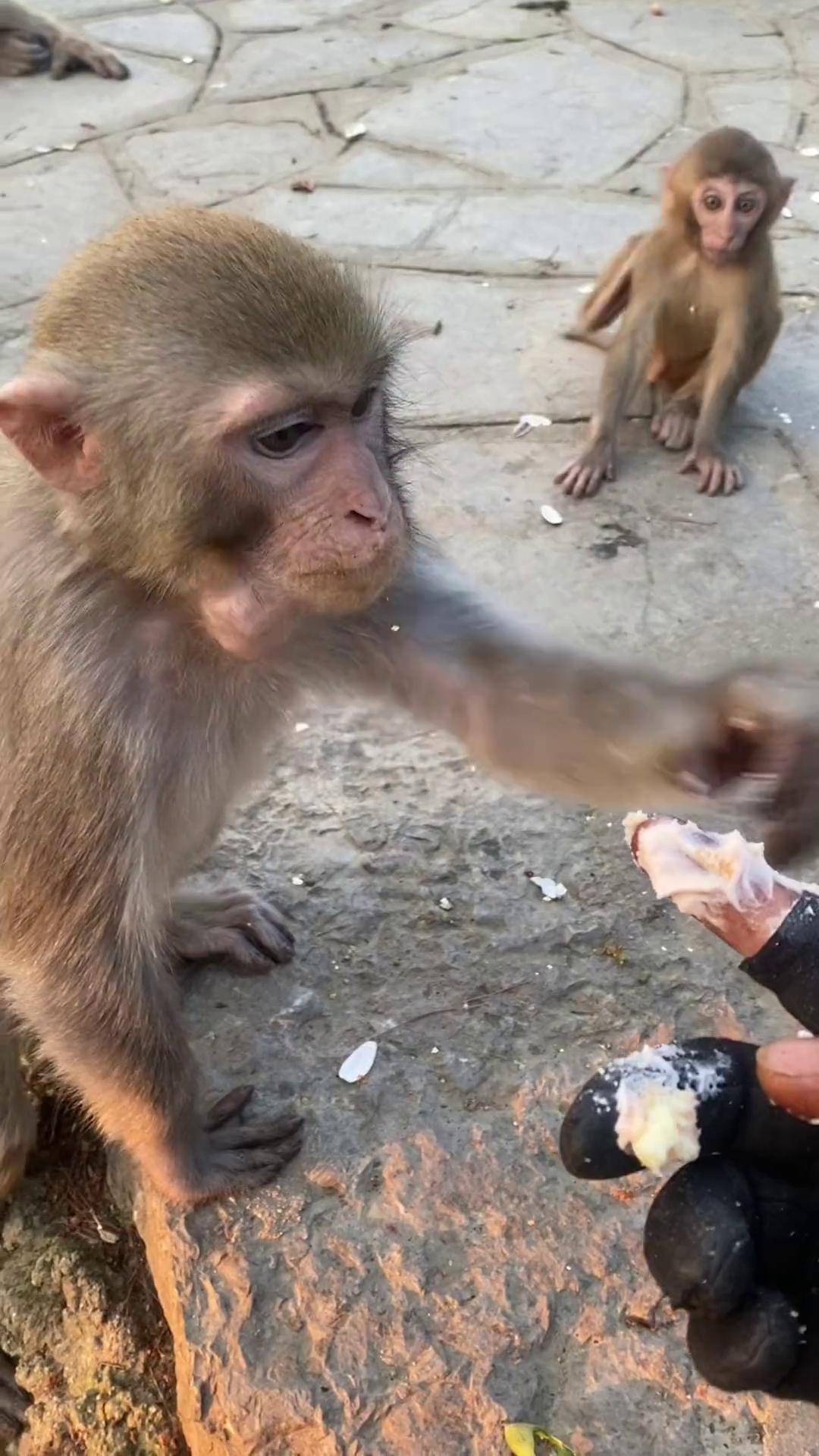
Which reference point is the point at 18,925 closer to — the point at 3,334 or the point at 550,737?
the point at 550,737

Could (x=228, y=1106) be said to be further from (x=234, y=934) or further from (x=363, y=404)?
(x=363, y=404)

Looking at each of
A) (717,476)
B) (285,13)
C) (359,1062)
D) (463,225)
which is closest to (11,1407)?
(359,1062)

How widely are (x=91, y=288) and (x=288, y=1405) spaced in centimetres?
169

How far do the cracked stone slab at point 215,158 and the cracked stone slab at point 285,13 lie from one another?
151cm

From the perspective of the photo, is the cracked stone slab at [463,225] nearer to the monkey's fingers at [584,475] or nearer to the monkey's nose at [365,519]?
the monkey's fingers at [584,475]

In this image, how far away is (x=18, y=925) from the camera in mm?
2283

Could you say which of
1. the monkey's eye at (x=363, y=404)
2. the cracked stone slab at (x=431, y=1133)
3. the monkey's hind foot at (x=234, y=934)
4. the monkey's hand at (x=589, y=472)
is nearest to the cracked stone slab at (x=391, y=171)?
the monkey's hand at (x=589, y=472)

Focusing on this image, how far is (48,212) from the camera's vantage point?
627 centimetres

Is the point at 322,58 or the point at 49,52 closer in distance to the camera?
the point at 49,52

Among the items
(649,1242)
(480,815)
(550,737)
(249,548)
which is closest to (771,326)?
(480,815)

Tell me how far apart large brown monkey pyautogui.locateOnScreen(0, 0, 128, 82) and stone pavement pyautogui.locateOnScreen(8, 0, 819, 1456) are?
1.05m

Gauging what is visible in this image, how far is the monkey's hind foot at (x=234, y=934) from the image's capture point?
9.35 ft

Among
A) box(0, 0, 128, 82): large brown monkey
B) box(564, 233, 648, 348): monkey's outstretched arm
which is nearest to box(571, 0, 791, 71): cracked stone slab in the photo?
box(0, 0, 128, 82): large brown monkey

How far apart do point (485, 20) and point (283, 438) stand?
7.31m
